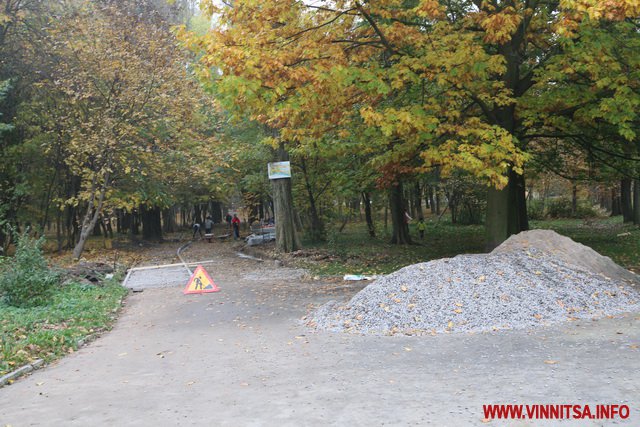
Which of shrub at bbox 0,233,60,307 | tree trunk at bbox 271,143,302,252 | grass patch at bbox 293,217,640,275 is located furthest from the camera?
tree trunk at bbox 271,143,302,252

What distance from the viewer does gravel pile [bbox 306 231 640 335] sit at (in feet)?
27.3

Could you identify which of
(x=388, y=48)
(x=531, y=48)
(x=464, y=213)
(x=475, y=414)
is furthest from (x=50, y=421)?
(x=464, y=213)

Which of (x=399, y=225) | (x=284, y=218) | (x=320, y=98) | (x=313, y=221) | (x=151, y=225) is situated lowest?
(x=399, y=225)

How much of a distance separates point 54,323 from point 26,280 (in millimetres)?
2011

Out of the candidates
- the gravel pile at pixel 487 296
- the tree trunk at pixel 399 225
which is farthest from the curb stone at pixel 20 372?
the tree trunk at pixel 399 225

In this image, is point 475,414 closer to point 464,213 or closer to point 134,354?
point 134,354

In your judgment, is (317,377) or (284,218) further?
(284,218)

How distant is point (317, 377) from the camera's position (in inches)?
243

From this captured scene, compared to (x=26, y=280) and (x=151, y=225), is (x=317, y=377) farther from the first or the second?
(x=151, y=225)

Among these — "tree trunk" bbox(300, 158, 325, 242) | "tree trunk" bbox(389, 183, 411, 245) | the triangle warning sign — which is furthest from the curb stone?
"tree trunk" bbox(300, 158, 325, 242)

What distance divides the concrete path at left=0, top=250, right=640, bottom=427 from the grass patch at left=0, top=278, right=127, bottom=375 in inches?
15.3

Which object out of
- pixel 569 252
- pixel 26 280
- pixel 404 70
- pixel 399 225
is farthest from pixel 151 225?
pixel 569 252

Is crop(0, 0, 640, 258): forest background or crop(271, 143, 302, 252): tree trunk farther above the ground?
crop(0, 0, 640, 258): forest background

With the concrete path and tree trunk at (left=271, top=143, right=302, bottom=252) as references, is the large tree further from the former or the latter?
tree trunk at (left=271, top=143, right=302, bottom=252)
